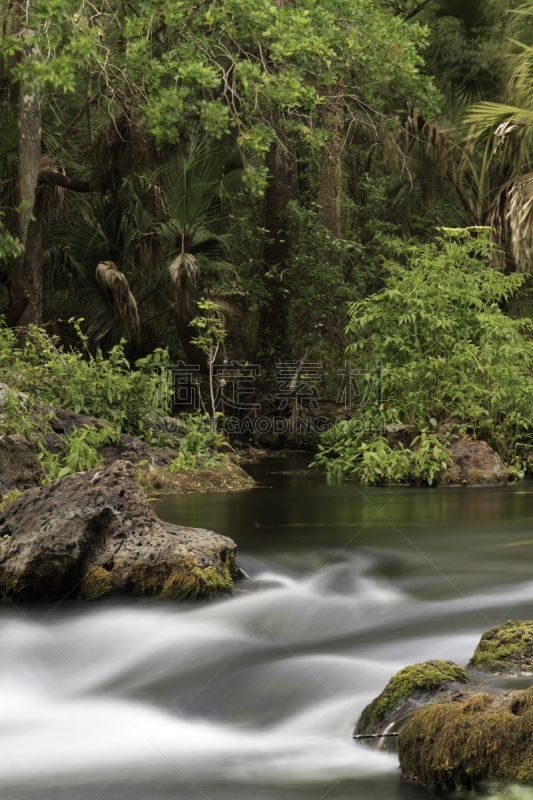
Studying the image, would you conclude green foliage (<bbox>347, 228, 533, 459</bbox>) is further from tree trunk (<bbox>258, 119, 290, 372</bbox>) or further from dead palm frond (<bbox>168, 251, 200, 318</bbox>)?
tree trunk (<bbox>258, 119, 290, 372</bbox>)

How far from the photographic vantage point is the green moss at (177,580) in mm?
5406

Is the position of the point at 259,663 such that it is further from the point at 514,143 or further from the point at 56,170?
the point at 56,170

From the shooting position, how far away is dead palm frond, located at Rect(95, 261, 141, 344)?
14164mm

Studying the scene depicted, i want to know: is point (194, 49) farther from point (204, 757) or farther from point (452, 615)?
point (204, 757)

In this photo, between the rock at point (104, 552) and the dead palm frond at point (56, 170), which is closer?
the rock at point (104, 552)

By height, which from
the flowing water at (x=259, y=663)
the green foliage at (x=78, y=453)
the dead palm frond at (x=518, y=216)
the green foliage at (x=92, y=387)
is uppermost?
the dead palm frond at (x=518, y=216)

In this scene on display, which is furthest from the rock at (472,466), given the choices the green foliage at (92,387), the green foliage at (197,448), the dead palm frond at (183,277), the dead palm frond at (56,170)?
the dead palm frond at (56,170)

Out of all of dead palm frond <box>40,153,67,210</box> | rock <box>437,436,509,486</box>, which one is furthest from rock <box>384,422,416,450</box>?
dead palm frond <box>40,153,67,210</box>

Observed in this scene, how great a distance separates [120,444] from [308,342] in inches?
237

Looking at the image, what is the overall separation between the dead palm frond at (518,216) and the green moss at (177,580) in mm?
8093

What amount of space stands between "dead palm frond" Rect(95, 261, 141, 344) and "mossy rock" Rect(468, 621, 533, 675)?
36.4 ft

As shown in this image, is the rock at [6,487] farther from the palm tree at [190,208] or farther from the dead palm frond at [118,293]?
the dead palm frond at [118,293]

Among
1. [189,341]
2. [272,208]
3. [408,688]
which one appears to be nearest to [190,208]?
[272,208]

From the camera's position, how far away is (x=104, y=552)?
5.53 m
